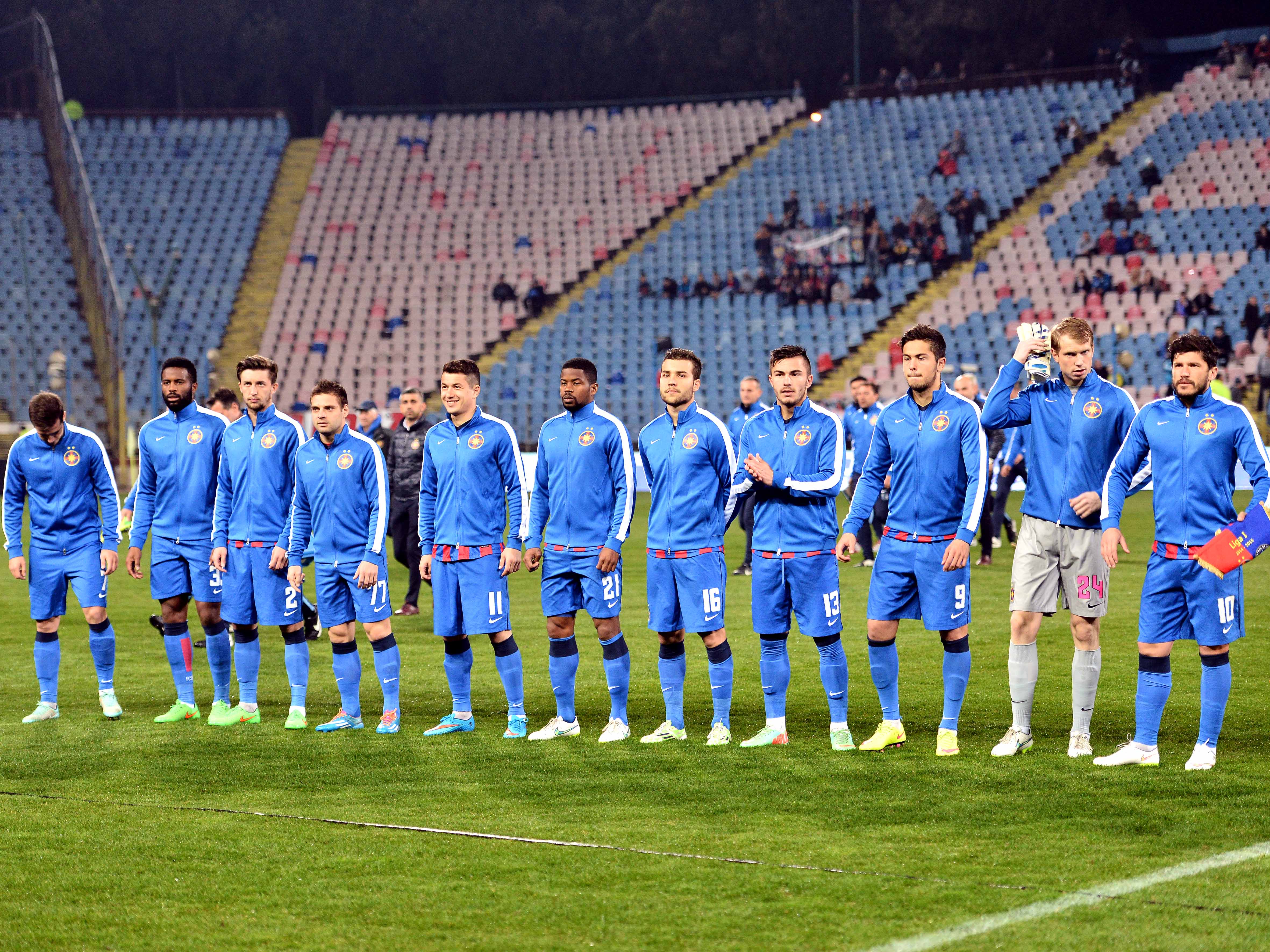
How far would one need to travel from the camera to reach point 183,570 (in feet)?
28.1

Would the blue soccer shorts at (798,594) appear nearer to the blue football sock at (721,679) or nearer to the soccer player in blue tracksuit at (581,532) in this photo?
the blue football sock at (721,679)

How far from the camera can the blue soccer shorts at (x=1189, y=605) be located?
257 inches

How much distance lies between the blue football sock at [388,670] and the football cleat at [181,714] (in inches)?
52.7

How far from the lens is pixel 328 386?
8.07 m

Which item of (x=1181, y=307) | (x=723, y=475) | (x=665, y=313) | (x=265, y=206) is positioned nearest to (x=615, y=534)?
(x=723, y=475)

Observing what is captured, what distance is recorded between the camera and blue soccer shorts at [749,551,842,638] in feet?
23.9

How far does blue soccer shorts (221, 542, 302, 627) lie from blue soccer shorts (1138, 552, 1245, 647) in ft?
15.4

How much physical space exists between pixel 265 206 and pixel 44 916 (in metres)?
36.6

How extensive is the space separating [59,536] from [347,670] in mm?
2117

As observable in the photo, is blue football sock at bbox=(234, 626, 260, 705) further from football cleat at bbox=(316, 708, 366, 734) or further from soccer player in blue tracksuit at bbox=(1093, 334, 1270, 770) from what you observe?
soccer player in blue tracksuit at bbox=(1093, 334, 1270, 770)

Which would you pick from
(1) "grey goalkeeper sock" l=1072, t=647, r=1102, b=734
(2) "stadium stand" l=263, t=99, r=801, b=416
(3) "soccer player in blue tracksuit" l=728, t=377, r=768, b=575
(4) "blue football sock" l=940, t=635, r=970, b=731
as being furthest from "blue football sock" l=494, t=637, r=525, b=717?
(2) "stadium stand" l=263, t=99, r=801, b=416

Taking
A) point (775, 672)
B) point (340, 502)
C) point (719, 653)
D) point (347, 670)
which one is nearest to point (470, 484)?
point (340, 502)

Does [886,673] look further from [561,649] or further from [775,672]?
[561,649]

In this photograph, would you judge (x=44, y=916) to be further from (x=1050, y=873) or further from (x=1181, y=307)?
(x=1181, y=307)
